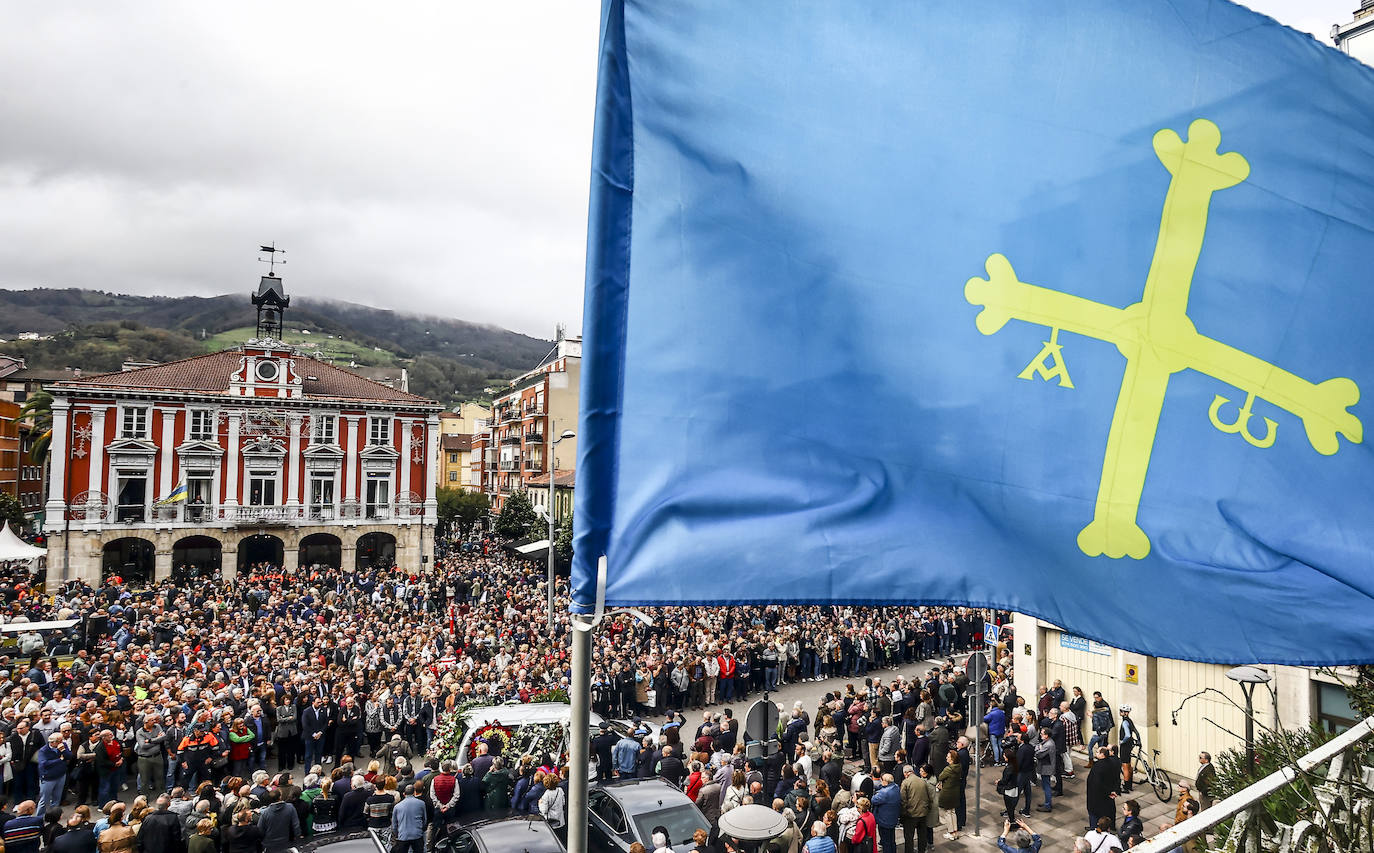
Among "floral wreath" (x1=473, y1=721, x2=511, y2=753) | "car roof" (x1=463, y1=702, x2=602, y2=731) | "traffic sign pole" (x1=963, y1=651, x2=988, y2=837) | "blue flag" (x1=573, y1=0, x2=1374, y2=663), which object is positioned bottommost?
"floral wreath" (x1=473, y1=721, x2=511, y2=753)

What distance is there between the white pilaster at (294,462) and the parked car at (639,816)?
43.5m

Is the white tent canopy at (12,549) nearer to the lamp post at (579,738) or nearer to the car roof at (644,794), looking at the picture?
the car roof at (644,794)

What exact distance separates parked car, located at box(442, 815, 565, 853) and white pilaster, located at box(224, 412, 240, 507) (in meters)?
43.5

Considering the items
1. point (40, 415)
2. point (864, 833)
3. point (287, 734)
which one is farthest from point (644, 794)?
point (40, 415)

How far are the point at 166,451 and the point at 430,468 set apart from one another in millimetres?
14459

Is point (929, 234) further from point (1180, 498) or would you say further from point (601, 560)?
point (601, 560)

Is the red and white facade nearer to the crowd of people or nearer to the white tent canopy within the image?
the white tent canopy

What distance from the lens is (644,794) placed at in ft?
38.5

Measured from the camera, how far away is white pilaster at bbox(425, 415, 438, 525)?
174 feet

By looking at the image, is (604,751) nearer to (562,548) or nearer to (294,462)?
(562,548)

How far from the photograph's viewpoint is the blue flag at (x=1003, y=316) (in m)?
3.52

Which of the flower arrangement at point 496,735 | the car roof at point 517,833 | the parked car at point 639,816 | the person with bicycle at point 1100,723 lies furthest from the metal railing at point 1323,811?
the person with bicycle at point 1100,723

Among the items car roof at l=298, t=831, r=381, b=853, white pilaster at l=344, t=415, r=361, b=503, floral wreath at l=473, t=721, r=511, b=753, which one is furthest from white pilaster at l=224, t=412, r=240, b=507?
car roof at l=298, t=831, r=381, b=853

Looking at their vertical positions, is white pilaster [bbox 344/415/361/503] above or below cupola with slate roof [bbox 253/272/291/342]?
below
